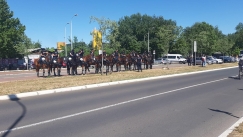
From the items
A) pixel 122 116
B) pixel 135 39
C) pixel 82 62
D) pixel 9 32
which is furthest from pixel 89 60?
pixel 135 39

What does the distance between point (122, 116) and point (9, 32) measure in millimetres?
42946

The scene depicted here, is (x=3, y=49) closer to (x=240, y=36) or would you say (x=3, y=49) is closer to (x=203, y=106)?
(x=203, y=106)

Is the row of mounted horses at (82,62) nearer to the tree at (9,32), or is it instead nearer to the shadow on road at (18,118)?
the shadow on road at (18,118)

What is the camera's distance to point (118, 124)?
7973 mm

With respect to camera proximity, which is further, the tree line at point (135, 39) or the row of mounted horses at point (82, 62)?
the tree line at point (135, 39)

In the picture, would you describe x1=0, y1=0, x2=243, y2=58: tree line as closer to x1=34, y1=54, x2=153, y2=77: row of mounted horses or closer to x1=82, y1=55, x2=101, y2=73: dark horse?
x1=34, y1=54, x2=153, y2=77: row of mounted horses

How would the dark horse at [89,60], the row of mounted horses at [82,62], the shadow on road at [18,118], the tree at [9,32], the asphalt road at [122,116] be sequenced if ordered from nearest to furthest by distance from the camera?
the shadow on road at [18,118]
the asphalt road at [122,116]
the row of mounted horses at [82,62]
the dark horse at [89,60]
the tree at [9,32]

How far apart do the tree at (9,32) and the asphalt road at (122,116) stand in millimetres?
37742

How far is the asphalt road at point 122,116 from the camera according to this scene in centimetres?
723

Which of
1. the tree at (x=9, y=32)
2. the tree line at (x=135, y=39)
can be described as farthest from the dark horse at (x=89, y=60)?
the tree at (x=9, y=32)

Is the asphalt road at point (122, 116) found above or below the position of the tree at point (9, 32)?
below

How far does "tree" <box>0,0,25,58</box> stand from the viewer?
4678 centimetres

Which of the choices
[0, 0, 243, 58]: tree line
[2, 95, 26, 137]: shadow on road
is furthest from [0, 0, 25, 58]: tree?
[2, 95, 26, 137]: shadow on road

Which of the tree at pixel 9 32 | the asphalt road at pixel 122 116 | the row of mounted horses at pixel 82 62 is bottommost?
the asphalt road at pixel 122 116
